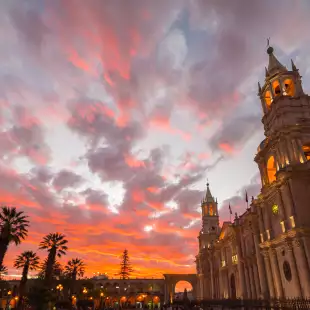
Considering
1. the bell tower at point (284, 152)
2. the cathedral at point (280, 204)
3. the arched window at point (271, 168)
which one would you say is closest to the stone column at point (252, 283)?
the cathedral at point (280, 204)

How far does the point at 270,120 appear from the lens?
36.2 m

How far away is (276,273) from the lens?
30250 mm

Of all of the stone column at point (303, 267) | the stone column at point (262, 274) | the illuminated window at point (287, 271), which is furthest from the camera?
the stone column at point (262, 274)

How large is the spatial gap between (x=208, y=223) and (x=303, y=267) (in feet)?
159

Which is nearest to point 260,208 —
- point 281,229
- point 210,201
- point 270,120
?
point 281,229

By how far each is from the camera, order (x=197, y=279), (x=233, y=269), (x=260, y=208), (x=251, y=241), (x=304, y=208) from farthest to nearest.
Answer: (x=197, y=279)
(x=233, y=269)
(x=251, y=241)
(x=260, y=208)
(x=304, y=208)

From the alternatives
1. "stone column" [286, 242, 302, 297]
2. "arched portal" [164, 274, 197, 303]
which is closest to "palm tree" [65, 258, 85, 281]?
"arched portal" [164, 274, 197, 303]

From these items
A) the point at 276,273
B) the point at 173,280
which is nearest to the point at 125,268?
the point at 173,280

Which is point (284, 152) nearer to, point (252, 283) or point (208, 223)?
point (252, 283)

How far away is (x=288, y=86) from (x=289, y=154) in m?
10.9

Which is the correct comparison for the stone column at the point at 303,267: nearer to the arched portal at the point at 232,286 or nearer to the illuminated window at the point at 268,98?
the illuminated window at the point at 268,98

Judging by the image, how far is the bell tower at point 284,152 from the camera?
28828 mm

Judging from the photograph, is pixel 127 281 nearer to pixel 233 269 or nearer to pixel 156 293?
pixel 156 293

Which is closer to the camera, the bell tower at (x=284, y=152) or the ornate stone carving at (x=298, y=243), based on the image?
the ornate stone carving at (x=298, y=243)
